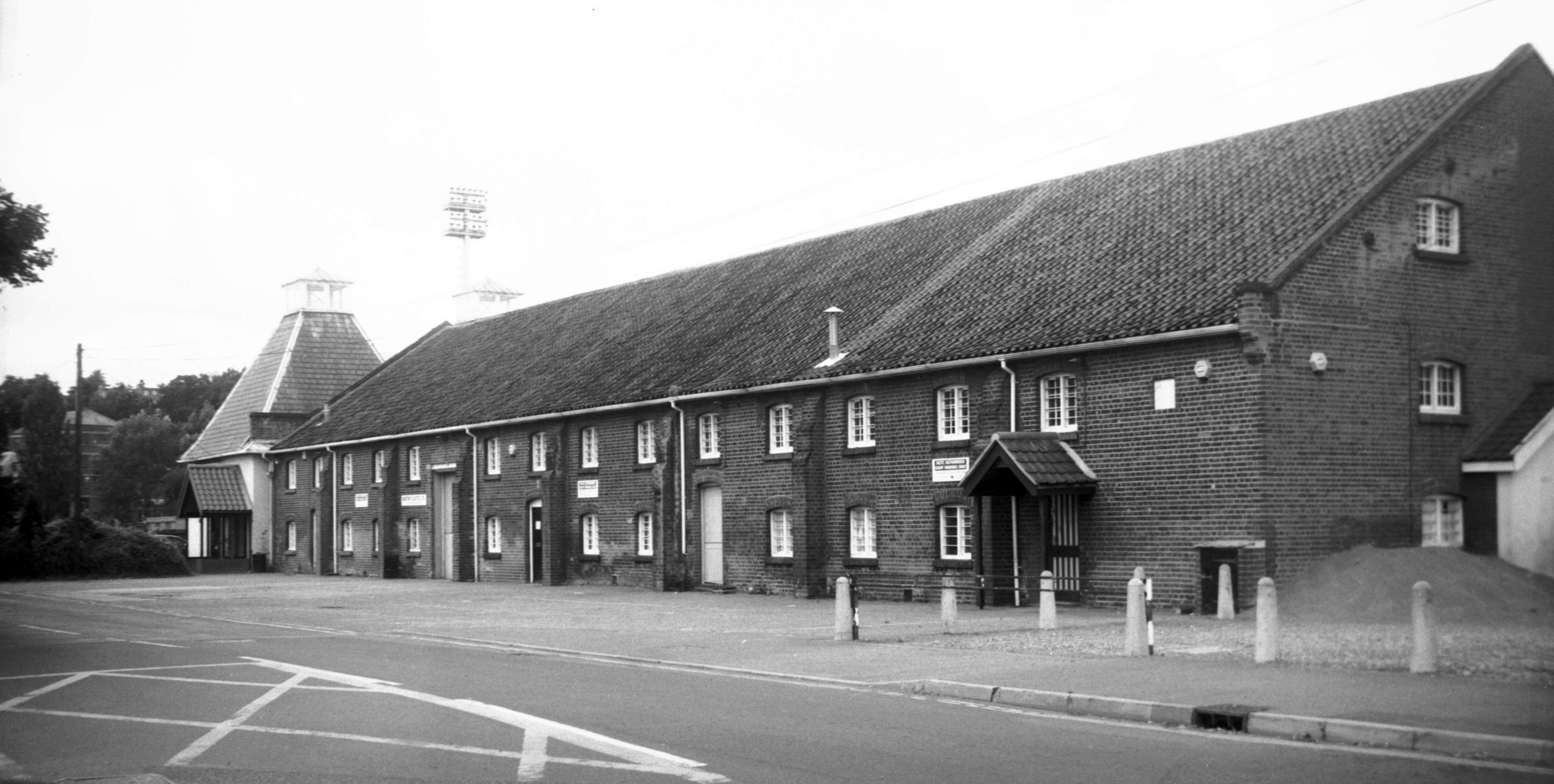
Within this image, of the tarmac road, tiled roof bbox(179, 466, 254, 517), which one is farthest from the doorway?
the tarmac road

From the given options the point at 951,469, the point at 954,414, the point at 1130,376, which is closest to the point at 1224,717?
the point at 1130,376

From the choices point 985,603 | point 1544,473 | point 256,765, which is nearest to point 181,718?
point 256,765

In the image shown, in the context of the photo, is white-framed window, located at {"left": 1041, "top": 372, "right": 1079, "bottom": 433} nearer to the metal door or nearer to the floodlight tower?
the metal door

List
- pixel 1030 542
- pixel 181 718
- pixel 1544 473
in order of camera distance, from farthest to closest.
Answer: pixel 1030 542 → pixel 1544 473 → pixel 181 718

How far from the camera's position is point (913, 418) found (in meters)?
30.3

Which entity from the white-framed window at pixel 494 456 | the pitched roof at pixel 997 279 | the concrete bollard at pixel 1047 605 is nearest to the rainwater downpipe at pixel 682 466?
the pitched roof at pixel 997 279

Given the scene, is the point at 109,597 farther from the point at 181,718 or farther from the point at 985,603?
the point at 181,718

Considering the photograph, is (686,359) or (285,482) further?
(285,482)

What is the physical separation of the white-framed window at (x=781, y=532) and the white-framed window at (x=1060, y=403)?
822 centimetres

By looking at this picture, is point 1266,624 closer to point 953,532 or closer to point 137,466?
point 953,532

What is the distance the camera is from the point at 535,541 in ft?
146

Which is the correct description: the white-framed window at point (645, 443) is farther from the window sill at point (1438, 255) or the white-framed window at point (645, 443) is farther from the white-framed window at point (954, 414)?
the window sill at point (1438, 255)

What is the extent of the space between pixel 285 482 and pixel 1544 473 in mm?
49403

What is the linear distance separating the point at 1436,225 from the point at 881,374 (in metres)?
10.3
